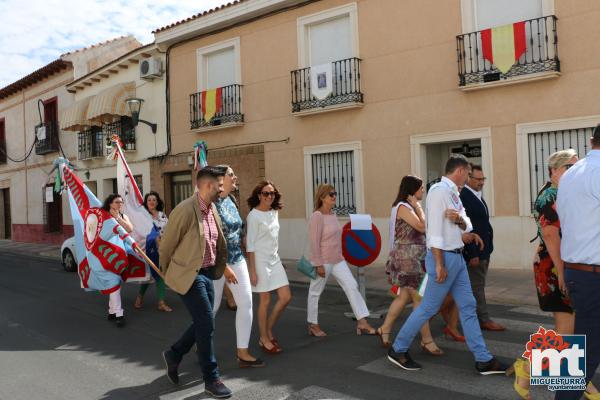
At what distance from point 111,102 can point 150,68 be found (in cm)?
188

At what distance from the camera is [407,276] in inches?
202

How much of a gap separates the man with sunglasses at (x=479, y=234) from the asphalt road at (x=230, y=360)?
0.88 feet

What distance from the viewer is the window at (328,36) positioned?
12430 mm

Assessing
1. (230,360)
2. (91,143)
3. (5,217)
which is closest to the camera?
(230,360)

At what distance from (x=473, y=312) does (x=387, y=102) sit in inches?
320

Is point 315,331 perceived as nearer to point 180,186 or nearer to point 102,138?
point 180,186

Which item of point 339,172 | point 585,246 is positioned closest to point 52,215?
point 339,172

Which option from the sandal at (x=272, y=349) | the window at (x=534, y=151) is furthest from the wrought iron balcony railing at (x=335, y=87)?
the sandal at (x=272, y=349)

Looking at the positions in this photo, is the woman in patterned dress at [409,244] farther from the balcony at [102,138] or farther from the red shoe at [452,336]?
the balcony at [102,138]

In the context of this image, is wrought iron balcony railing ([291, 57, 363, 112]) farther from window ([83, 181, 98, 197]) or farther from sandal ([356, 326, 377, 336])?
window ([83, 181, 98, 197])

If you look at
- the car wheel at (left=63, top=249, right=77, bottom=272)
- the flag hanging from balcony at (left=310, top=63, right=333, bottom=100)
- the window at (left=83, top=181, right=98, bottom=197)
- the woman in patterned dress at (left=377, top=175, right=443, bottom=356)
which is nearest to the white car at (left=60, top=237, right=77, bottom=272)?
the car wheel at (left=63, top=249, right=77, bottom=272)

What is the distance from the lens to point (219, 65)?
1553cm

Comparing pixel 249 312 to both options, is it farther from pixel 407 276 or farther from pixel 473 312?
pixel 473 312

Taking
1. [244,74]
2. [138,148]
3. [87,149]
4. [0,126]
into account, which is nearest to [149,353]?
[244,74]
